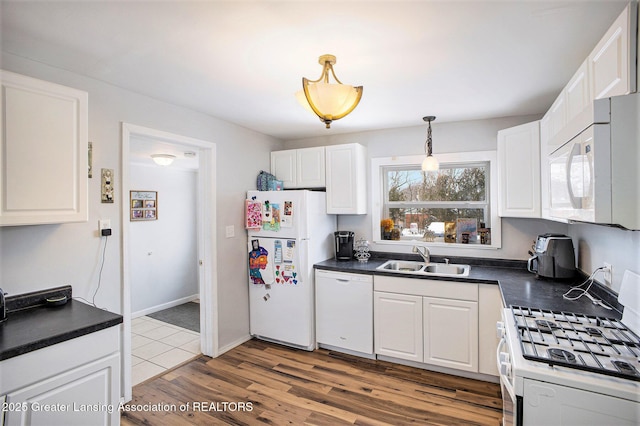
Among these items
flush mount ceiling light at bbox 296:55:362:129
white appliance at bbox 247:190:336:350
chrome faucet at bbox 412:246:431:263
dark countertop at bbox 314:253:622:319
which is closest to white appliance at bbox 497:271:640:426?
dark countertop at bbox 314:253:622:319

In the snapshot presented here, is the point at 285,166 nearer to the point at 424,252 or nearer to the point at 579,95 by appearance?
the point at 424,252

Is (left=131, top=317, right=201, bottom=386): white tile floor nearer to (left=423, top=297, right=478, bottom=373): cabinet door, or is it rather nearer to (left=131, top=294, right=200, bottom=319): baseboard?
(left=131, top=294, right=200, bottom=319): baseboard

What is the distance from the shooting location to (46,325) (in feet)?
5.23

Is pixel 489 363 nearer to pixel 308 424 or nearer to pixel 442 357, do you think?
pixel 442 357

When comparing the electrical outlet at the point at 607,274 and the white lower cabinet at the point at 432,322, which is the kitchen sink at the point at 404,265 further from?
the electrical outlet at the point at 607,274

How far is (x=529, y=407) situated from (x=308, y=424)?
4.72 feet

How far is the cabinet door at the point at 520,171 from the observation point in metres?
2.55

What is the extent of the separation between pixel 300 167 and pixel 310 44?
81.0 inches

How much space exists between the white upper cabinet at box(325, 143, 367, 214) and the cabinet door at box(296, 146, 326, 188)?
83 millimetres

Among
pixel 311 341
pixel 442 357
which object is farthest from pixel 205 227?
pixel 442 357

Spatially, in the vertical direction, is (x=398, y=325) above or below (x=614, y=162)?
below

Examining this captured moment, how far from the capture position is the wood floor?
2221 mm

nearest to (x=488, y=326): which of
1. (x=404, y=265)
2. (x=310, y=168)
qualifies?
(x=404, y=265)

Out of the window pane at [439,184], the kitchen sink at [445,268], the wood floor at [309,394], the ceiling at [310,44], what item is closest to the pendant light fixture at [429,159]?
the window pane at [439,184]
